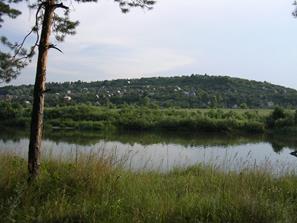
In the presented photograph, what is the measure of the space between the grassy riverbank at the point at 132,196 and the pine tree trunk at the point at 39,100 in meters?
0.30

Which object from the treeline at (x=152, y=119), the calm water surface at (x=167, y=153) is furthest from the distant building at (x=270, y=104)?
the calm water surface at (x=167, y=153)

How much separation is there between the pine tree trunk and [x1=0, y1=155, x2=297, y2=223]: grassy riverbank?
0.98ft

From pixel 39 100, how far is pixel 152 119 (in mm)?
53256

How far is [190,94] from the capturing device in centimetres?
8444

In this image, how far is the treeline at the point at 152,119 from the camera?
55.9 metres

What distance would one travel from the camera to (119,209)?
21.4ft

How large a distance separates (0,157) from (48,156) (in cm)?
106

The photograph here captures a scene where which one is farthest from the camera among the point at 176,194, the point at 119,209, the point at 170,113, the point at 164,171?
the point at 170,113

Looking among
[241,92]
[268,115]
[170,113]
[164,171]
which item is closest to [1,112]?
[170,113]

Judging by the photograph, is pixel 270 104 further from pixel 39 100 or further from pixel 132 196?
pixel 132 196

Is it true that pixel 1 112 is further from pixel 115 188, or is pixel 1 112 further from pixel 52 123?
pixel 115 188

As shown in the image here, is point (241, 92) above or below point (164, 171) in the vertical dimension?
above

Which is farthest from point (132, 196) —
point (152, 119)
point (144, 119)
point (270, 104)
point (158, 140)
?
point (270, 104)

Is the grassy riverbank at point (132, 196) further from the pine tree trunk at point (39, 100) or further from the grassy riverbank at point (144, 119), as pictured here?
the grassy riverbank at point (144, 119)
